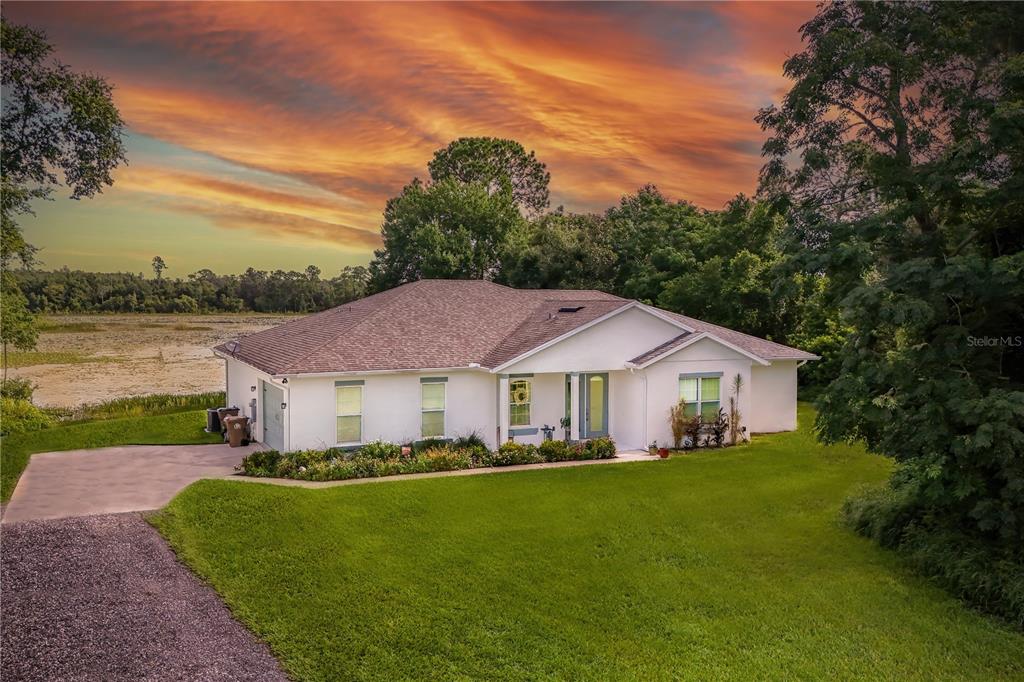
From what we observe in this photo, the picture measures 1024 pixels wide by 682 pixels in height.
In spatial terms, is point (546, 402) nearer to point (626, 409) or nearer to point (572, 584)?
point (626, 409)

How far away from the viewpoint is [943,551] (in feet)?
34.3

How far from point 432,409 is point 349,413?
90.4 inches

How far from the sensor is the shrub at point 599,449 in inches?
715

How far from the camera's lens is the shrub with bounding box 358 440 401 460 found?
17.1 m

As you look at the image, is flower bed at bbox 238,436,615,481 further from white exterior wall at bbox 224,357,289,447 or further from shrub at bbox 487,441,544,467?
white exterior wall at bbox 224,357,289,447

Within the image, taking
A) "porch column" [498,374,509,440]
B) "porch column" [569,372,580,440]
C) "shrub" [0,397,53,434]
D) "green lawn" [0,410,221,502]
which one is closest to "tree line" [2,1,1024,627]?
"shrub" [0,397,53,434]

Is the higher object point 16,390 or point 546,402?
point 16,390

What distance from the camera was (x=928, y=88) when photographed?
10969 millimetres

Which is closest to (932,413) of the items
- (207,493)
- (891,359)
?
(891,359)

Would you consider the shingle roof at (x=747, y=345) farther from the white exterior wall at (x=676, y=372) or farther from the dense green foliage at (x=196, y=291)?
the dense green foliage at (x=196, y=291)

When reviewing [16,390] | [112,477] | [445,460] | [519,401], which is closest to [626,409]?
[519,401]

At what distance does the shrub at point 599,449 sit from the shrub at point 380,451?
16.6 feet

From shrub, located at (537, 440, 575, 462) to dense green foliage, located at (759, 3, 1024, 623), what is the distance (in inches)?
297

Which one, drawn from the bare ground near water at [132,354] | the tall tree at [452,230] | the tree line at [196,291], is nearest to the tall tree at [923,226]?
the bare ground near water at [132,354]
